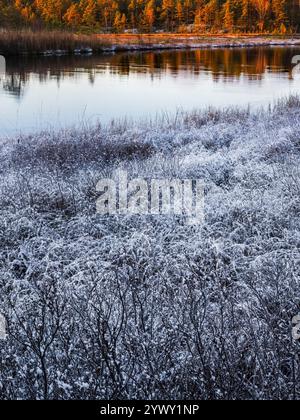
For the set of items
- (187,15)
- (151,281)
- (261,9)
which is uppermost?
(187,15)

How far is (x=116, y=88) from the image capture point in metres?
19.7

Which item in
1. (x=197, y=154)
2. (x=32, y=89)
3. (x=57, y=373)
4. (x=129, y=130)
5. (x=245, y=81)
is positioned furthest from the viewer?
(x=245, y=81)

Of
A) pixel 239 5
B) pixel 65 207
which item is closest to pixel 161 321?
pixel 65 207

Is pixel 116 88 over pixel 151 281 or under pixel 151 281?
over

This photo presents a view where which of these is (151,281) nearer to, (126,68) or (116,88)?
(116,88)

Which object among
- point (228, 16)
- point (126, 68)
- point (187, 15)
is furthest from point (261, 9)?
point (126, 68)

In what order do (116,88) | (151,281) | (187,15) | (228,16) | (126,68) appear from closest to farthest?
(151,281)
(116,88)
(126,68)
(228,16)
(187,15)

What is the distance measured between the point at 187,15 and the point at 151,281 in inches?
3340

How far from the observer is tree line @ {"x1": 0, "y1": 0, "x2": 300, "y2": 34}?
72.6 metres

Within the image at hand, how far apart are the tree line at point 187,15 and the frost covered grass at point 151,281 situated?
6610 centimetres

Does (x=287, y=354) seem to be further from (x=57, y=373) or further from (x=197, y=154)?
(x=197, y=154)

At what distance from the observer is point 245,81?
74.2 feet

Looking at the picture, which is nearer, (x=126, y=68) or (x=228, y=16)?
(x=126, y=68)

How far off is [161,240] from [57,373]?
236 cm
